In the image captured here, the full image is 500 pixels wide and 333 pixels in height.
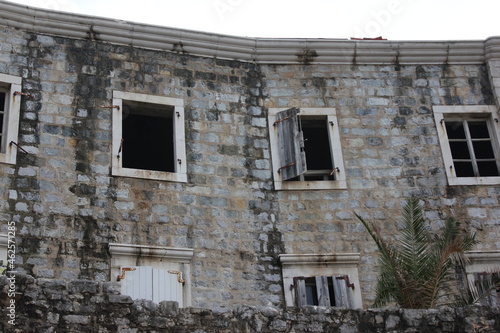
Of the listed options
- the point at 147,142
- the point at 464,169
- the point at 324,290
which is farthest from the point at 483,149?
the point at 147,142

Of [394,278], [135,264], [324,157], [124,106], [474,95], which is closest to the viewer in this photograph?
[394,278]

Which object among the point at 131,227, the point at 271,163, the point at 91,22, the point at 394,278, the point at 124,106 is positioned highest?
the point at 91,22

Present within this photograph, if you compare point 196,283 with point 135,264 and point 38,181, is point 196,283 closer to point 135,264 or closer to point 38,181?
point 135,264

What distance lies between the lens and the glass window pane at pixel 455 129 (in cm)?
1512

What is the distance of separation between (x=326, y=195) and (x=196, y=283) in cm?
259

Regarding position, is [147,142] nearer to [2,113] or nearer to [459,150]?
[2,113]

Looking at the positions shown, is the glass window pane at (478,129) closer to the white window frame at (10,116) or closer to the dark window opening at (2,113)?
the white window frame at (10,116)

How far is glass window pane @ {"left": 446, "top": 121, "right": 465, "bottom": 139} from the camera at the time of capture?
15125mm

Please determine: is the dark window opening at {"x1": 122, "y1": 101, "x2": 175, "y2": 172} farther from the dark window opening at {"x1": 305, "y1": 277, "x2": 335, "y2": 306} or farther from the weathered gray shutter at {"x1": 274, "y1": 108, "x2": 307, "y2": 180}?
the dark window opening at {"x1": 305, "y1": 277, "x2": 335, "y2": 306}

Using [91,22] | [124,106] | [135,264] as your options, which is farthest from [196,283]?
[91,22]

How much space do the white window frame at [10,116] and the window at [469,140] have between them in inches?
267

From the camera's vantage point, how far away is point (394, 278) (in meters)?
11.2

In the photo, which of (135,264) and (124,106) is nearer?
(135,264)

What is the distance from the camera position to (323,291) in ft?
43.2
